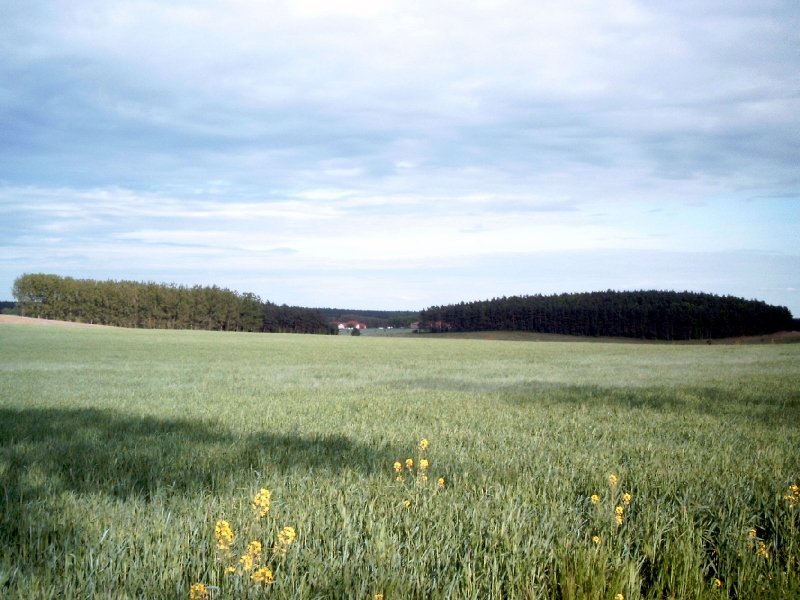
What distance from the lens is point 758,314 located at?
98.1 m

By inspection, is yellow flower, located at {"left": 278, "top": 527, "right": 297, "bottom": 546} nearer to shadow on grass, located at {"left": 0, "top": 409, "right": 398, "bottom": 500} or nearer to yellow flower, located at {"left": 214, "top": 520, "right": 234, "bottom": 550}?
yellow flower, located at {"left": 214, "top": 520, "right": 234, "bottom": 550}

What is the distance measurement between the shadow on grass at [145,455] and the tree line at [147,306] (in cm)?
9833

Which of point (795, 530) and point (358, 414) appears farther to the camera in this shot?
point (358, 414)

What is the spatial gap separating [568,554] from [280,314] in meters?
111

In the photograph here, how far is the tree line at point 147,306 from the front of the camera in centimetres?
9950

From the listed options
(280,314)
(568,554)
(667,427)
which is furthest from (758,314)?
(568,554)

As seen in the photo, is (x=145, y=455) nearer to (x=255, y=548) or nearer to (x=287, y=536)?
(x=287, y=536)

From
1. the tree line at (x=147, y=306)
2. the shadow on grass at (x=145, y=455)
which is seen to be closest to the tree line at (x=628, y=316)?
the tree line at (x=147, y=306)

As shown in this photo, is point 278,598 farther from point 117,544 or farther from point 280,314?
point 280,314

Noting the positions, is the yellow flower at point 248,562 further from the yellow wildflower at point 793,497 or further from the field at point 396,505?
the yellow wildflower at point 793,497

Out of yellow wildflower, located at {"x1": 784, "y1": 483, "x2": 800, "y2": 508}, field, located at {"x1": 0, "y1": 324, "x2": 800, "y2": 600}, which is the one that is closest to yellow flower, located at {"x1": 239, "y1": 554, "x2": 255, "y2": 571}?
field, located at {"x1": 0, "y1": 324, "x2": 800, "y2": 600}

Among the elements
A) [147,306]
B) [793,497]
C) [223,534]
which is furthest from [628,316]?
[223,534]

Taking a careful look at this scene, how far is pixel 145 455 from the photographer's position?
618cm

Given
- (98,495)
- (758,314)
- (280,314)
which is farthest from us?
(280,314)
